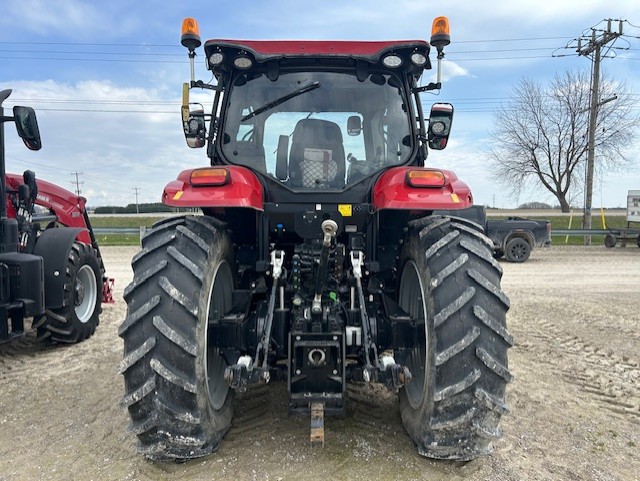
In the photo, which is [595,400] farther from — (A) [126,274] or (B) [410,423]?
(A) [126,274]

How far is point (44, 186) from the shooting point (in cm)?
631

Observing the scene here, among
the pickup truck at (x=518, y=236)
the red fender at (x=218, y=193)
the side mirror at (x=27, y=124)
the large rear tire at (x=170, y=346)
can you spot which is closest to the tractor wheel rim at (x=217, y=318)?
the large rear tire at (x=170, y=346)

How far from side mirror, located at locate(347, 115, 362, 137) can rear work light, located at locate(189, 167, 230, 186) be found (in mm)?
1100

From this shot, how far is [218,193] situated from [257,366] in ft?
3.28

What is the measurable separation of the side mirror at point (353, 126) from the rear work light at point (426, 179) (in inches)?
32.1

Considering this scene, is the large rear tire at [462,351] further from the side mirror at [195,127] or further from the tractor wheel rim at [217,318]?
the side mirror at [195,127]

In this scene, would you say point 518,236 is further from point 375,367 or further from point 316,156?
point 375,367

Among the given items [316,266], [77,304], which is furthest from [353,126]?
[77,304]

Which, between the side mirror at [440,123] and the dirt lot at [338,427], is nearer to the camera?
the dirt lot at [338,427]

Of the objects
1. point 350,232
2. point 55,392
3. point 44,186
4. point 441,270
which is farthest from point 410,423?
point 44,186

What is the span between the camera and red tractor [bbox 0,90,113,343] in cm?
468

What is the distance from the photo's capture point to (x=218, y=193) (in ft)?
9.94

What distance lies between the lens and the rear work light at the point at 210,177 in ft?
9.97

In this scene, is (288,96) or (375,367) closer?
(375,367)
